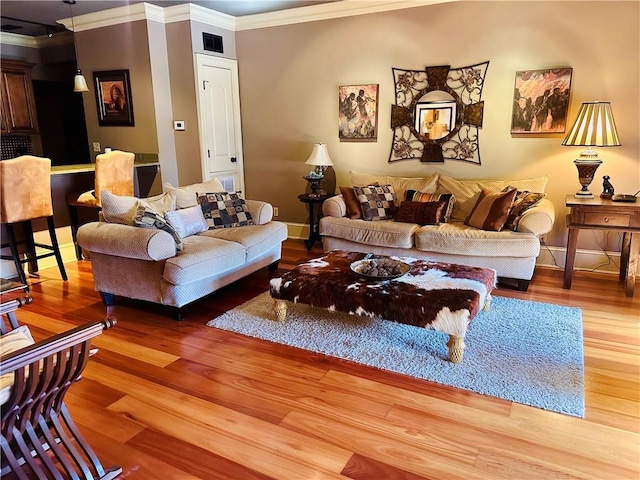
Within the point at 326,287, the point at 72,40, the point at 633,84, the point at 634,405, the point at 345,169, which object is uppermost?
the point at 72,40

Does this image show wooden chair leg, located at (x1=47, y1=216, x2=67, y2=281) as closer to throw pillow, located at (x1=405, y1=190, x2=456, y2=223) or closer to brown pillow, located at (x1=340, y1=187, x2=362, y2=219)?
brown pillow, located at (x1=340, y1=187, x2=362, y2=219)

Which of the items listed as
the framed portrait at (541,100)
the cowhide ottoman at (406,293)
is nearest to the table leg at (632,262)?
the framed portrait at (541,100)

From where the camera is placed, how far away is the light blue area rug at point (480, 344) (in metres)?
2.37

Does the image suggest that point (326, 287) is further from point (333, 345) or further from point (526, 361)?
point (526, 361)

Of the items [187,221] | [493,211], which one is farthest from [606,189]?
[187,221]

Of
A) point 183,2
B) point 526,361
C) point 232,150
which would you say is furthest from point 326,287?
point 183,2

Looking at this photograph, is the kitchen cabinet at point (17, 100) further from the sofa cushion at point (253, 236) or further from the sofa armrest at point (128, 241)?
the sofa cushion at point (253, 236)

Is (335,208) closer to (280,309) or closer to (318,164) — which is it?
(318,164)

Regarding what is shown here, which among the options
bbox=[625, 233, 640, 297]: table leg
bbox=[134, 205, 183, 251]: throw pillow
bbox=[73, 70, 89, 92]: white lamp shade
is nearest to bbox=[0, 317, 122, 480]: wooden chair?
bbox=[134, 205, 183, 251]: throw pillow

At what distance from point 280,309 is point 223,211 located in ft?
4.38

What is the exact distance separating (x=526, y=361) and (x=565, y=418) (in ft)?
1.70

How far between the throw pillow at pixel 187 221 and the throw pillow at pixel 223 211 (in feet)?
0.26

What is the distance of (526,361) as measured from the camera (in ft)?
8.57

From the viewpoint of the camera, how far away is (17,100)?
6.27 metres
